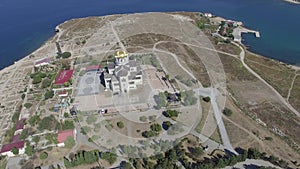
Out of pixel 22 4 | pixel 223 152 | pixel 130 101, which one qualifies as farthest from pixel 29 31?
pixel 223 152

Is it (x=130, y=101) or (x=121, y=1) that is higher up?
(x=121, y=1)

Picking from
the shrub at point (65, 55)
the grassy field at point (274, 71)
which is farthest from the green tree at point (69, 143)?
the grassy field at point (274, 71)

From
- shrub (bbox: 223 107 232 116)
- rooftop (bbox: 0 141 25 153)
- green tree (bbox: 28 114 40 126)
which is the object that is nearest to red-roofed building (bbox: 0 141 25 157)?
rooftop (bbox: 0 141 25 153)

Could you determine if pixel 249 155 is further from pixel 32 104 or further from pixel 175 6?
pixel 175 6

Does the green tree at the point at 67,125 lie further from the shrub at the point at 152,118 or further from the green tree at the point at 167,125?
the green tree at the point at 167,125

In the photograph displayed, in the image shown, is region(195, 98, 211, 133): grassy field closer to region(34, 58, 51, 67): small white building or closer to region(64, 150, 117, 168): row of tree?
region(64, 150, 117, 168): row of tree

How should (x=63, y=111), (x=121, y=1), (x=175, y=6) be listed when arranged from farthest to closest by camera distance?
(x=121, y=1), (x=175, y=6), (x=63, y=111)
